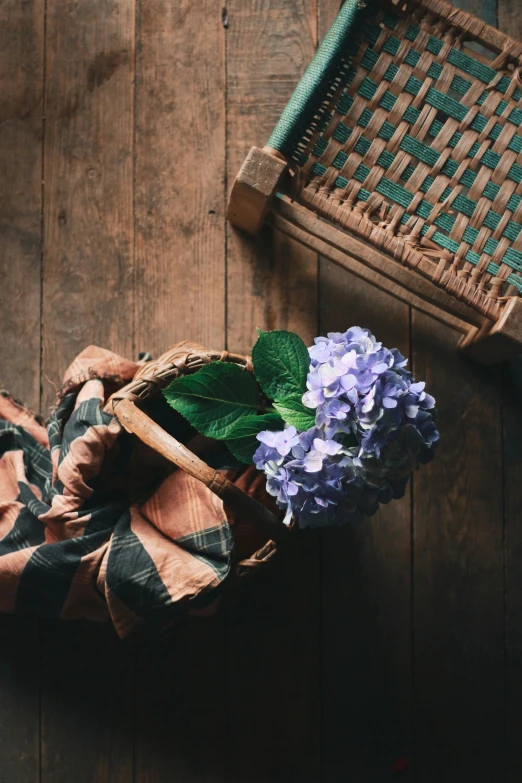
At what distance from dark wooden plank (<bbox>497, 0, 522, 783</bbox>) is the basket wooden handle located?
1.50ft

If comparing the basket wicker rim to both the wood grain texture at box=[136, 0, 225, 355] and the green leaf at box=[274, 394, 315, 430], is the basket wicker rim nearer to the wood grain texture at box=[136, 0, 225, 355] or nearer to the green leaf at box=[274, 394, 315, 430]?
the green leaf at box=[274, 394, 315, 430]

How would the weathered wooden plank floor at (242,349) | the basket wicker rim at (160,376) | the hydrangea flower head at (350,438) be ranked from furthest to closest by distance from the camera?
the weathered wooden plank floor at (242,349)
the basket wicker rim at (160,376)
the hydrangea flower head at (350,438)

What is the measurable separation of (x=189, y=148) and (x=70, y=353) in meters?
0.36

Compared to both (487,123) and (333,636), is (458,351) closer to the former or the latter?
(487,123)

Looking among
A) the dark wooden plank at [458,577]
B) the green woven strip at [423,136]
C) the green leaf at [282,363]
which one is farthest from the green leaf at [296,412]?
the dark wooden plank at [458,577]

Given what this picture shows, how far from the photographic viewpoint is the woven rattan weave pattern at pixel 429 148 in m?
0.79

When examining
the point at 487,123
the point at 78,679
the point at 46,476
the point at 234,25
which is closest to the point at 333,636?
the point at 78,679

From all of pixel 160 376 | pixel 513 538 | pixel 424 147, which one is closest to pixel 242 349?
pixel 160 376

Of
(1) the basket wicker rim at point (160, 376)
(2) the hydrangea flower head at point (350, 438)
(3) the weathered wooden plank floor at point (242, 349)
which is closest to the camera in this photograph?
(2) the hydrangea flower head at point (350, 438)

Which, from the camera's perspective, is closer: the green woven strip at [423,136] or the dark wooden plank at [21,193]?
the green woven strip at [423,136]

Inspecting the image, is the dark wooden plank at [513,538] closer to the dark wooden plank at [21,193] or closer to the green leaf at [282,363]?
the green leaf at [282,363]

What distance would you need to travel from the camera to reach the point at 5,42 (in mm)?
1016

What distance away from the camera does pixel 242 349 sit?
999 millimetres

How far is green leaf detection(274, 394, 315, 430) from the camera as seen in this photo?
2.20 feet
